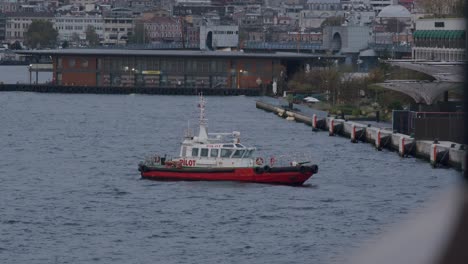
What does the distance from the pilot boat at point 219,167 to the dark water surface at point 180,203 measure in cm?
22

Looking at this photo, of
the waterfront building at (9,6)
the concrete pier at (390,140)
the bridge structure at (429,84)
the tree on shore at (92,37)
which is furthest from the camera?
the waterfront building at (9,6)

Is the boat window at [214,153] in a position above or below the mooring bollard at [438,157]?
above

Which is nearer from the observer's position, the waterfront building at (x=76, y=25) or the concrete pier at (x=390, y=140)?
the concrete pier at (x=390, y=140)

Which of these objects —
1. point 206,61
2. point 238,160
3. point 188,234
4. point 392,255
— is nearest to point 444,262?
point 392,255

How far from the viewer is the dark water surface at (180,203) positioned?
1364cm

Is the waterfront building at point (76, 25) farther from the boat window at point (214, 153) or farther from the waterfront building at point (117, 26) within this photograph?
the boat window at point (214, 153)

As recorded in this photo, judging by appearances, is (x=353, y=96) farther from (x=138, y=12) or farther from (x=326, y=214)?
(x=138, y=12)

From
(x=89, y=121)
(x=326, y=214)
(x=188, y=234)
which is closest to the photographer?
(x=188, y=234)

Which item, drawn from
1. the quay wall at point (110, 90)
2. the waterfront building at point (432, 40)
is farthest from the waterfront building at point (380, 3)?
the waterfront building at point (432, 40)

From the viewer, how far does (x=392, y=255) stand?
864 millimetres

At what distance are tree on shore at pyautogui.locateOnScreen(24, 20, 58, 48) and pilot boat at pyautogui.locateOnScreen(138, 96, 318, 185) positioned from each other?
108 metres

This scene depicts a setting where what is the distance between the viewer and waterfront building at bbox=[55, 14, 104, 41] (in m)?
142

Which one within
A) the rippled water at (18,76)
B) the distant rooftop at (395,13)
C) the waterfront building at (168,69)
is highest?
the distant rooftop at (395,13)

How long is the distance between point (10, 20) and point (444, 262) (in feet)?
487
